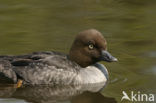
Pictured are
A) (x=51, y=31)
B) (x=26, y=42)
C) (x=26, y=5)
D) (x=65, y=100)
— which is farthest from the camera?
(x=26, y=5)

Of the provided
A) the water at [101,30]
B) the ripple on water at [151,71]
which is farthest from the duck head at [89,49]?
the ripple on water at [151,71]

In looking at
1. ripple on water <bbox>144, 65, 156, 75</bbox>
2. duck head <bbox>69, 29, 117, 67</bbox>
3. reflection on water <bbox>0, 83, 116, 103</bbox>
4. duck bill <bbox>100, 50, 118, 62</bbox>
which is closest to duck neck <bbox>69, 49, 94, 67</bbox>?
duck head <bbox>69, 29, 117, 67</bbox>

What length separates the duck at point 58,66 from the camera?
14117 mm

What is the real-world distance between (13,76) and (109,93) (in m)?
2.21

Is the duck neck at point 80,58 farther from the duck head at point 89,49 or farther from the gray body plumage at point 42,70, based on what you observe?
the gray body plumage at point 42,70

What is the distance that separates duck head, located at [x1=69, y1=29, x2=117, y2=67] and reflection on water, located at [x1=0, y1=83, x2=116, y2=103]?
64cm

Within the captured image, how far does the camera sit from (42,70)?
1413 cm

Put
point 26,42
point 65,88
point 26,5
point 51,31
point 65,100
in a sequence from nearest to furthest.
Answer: point 65,100, point 65,88, point 26,42, point 51,31, point 26,5

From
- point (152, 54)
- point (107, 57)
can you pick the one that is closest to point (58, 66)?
point (107, 57)

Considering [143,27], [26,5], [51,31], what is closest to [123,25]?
[143,27]

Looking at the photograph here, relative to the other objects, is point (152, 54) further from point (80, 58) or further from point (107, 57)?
point (80, 58)

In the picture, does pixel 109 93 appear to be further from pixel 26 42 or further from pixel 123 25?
pixel 123 25

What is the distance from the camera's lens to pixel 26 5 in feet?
67.8

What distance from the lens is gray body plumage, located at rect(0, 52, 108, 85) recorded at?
555 inches
